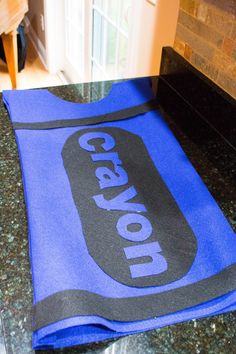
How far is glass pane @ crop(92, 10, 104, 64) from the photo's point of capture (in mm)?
1990

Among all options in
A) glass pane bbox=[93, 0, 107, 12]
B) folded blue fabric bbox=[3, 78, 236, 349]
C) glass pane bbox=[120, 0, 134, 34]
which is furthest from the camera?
glass pane bbox=[93, 0, 107, 12]

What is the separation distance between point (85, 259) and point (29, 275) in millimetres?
84

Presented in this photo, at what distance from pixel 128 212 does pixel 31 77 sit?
96.1 inches

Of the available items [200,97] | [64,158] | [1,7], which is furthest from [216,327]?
[1,7]

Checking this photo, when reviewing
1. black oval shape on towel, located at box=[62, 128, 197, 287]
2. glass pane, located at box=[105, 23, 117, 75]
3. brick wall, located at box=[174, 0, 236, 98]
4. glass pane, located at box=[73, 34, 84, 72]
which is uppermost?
brick wall, located at box=[174, 0, 236, 98]

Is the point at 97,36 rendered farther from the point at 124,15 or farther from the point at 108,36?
the point at 124,15

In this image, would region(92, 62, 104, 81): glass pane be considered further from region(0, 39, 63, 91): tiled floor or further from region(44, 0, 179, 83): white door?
region(0, 39, 63, 91): tiled floor

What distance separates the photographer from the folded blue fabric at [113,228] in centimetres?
48

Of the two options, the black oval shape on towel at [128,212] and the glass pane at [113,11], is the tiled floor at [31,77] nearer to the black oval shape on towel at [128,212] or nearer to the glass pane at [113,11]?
the glass pane at [113,11]

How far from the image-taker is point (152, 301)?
500 mm

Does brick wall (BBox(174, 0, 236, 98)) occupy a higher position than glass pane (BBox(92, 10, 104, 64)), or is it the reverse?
brick wall (BBox(174, 0, 236, 98))

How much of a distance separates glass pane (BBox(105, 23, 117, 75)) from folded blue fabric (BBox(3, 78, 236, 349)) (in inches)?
38.5

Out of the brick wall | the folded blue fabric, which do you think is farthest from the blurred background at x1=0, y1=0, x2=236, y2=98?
the folded blue fabric

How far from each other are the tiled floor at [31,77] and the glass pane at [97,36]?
75 cm
